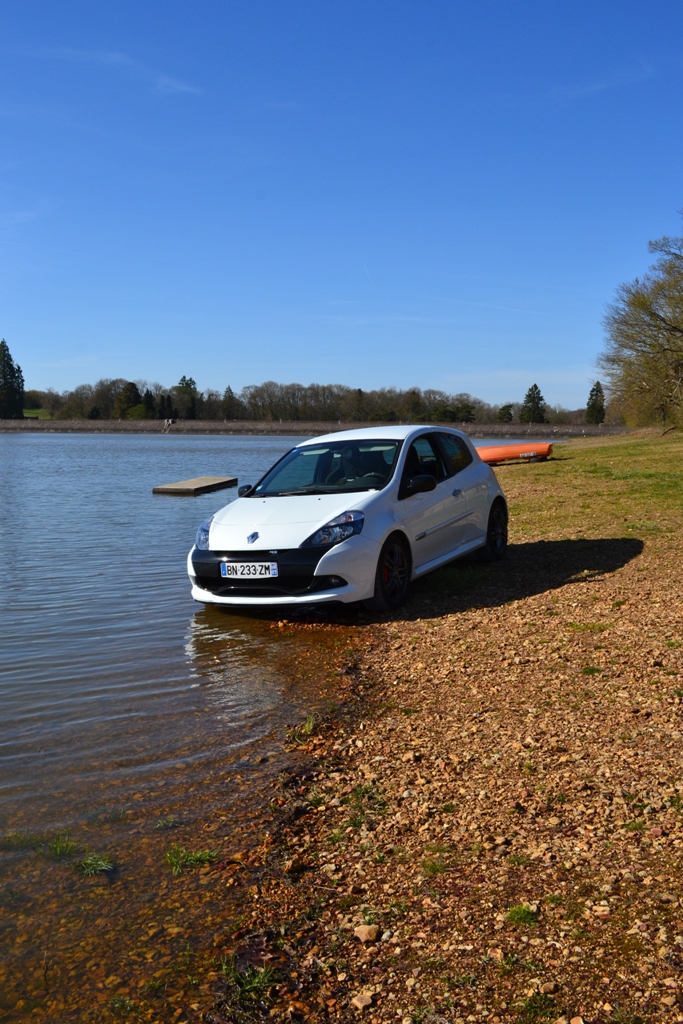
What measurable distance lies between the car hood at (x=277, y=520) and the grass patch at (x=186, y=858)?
→ 168 inches

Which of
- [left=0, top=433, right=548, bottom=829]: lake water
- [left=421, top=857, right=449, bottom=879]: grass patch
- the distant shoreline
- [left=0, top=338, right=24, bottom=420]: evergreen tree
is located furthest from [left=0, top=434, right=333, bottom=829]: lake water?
[left=0, top=338, right=24, bottom=420]: evergreen tree

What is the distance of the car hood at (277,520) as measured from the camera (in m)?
8.06

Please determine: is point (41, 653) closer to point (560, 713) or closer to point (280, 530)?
point (280, 530)

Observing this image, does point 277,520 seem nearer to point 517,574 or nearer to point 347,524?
point 347,524

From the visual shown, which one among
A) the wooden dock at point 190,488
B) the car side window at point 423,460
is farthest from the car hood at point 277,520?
the wooden dock at point 190,488

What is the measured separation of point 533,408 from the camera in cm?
14012

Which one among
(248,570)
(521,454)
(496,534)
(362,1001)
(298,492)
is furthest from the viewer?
(521,454)

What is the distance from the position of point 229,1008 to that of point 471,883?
3.40 feet

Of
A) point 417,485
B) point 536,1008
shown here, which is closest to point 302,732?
point 536,1008

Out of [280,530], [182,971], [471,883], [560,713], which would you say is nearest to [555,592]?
[280,530]

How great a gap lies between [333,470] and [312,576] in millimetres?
1751

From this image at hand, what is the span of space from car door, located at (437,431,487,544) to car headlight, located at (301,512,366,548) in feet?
6.63

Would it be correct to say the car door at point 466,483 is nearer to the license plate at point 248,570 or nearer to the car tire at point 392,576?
the car tire at point 392,576

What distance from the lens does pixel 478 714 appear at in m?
5.29
